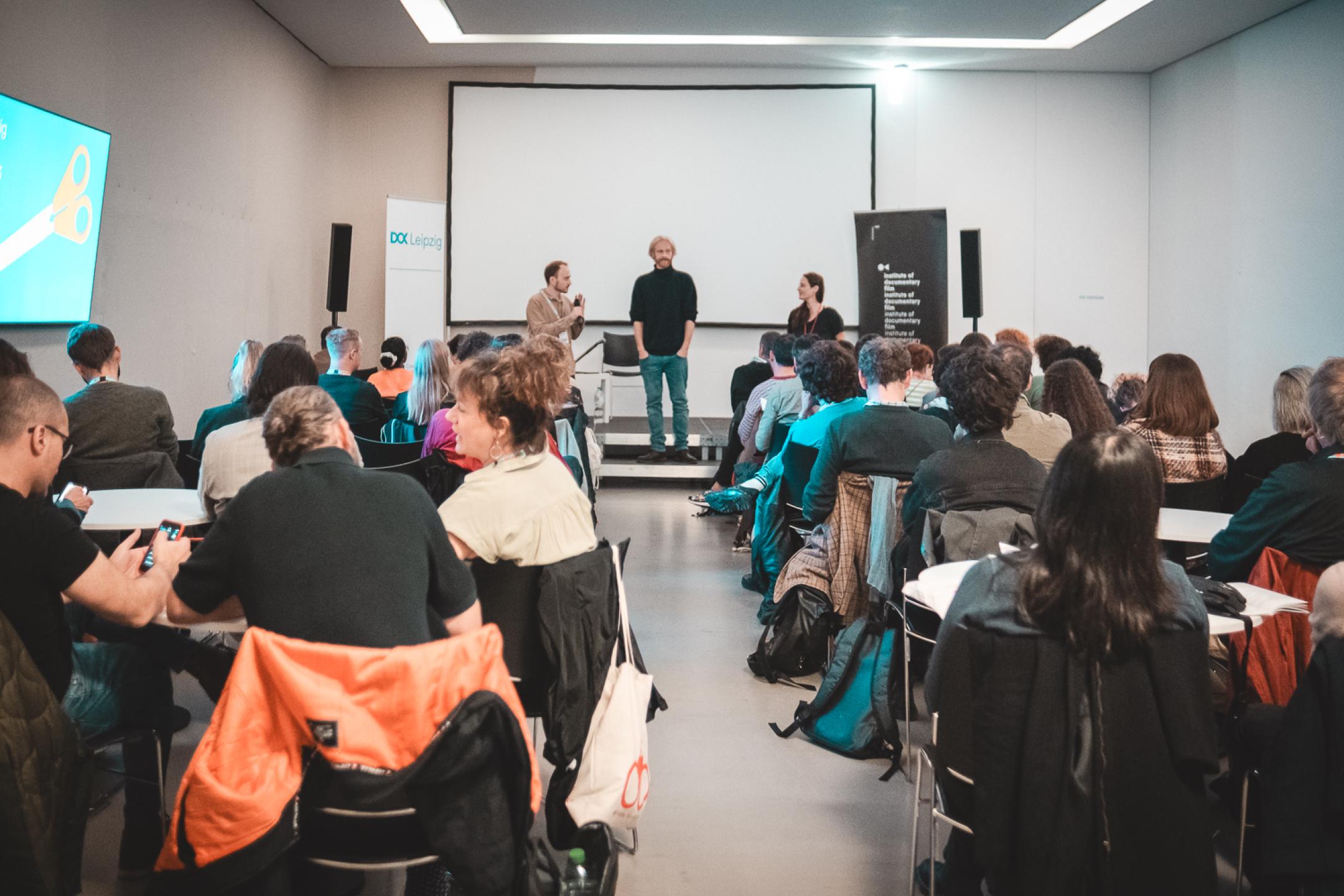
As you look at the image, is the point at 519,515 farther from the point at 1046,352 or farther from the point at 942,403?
the point at 1046,352

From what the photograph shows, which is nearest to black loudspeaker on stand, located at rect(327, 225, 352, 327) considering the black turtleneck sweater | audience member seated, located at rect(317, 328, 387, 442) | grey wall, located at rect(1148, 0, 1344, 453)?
the black turtleneck sweater

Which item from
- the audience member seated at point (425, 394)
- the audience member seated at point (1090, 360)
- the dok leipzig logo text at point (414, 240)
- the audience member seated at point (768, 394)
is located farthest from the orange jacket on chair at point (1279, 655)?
the dok leipzig logo text at point (414, 240)

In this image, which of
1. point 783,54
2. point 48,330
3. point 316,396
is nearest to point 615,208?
point 783,54

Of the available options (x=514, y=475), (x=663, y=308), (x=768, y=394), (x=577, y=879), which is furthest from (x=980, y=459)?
(x=663, y=308)

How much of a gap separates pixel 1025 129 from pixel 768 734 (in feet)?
27.0

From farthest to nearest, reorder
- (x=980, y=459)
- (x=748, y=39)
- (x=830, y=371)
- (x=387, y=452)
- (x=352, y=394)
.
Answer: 1. (x=748, y=39)
2. (x=352, y=394)
3. (x=830, y=371)
4. (x=387, y=452)
5. (x=980, y=459)

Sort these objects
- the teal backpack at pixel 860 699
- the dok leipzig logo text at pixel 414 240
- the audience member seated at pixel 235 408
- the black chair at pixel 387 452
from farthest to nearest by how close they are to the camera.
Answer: the dok leipzig logo text at pixel 414 240 → the black chair at pixel 387 452 → the audience member seated at pixel 235 408 → the teal backpack at pixel 860 699

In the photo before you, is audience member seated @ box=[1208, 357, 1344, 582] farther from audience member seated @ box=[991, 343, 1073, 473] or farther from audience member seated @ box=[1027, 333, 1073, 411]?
audience member seated @ box=[1027, 333, 1073, 411]

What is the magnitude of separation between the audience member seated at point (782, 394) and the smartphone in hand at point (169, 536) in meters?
3.40

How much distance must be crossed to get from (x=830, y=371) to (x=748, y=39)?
17.6 ft

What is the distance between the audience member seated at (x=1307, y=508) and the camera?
2395mm

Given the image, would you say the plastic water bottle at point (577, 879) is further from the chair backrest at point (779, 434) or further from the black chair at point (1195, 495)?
the chair backrest at point (779, 434)

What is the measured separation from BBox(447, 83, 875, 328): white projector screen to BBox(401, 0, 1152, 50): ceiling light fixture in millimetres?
747

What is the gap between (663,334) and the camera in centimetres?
845
